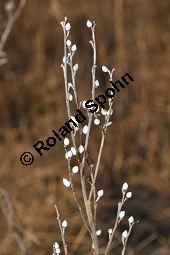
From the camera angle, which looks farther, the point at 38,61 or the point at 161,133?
the point at 38,61

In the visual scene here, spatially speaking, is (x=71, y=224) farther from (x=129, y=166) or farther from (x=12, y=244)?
(x=129, y=166)

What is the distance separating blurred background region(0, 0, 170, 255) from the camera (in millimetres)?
2500

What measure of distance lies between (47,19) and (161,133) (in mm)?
914

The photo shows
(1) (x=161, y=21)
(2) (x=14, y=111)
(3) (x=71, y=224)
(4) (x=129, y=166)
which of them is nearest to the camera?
(3) (x=71, y=224)

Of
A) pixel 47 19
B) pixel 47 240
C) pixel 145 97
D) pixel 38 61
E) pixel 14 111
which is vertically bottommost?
pixel 47 240

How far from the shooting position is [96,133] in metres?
2.80

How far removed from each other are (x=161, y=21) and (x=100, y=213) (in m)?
1.17

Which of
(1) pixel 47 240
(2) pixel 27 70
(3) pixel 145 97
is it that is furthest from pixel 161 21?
(1) pixel 47 240

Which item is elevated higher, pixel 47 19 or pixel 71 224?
pixel 47 19

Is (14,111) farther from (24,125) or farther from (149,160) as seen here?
(149,160)

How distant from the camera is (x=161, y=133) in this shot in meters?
2.94

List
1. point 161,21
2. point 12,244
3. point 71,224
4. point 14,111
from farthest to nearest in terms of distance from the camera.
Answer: point 161,21
point 14,111
point 71,224
point 12,244

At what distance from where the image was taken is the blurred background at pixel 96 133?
2.50 m

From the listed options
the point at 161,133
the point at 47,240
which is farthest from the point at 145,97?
the point at 47,240
